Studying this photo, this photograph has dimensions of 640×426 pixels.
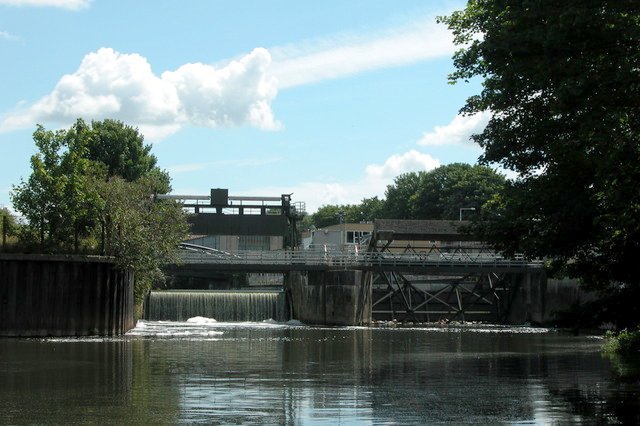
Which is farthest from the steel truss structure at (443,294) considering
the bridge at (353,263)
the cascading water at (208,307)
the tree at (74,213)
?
the tree at (74,213)

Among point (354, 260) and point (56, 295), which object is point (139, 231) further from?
point (354, 260)

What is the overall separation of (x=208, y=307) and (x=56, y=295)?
2747 cm

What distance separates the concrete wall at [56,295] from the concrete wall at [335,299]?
76.2 feet

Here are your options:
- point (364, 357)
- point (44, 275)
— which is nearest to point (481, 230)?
point (364, 357)

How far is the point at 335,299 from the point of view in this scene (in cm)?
7500

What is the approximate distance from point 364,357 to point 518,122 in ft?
46.5

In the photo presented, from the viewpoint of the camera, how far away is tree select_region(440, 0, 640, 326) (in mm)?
23156

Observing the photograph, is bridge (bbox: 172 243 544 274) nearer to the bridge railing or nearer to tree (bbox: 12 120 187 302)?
the bridge railing

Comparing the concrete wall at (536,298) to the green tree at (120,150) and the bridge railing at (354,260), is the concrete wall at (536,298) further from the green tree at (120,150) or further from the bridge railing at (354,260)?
the green tree at (120,150)

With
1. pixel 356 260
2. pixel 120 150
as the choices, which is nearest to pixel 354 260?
pixel 356 260

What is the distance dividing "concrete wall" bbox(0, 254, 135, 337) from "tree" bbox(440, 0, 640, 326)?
79.0ft

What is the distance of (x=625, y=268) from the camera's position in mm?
26844

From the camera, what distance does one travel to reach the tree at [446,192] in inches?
5369

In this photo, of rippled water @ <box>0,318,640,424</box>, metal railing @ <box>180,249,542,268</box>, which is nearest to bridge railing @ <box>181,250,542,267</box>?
metal railing @ <box>180,249,542,268</box>
